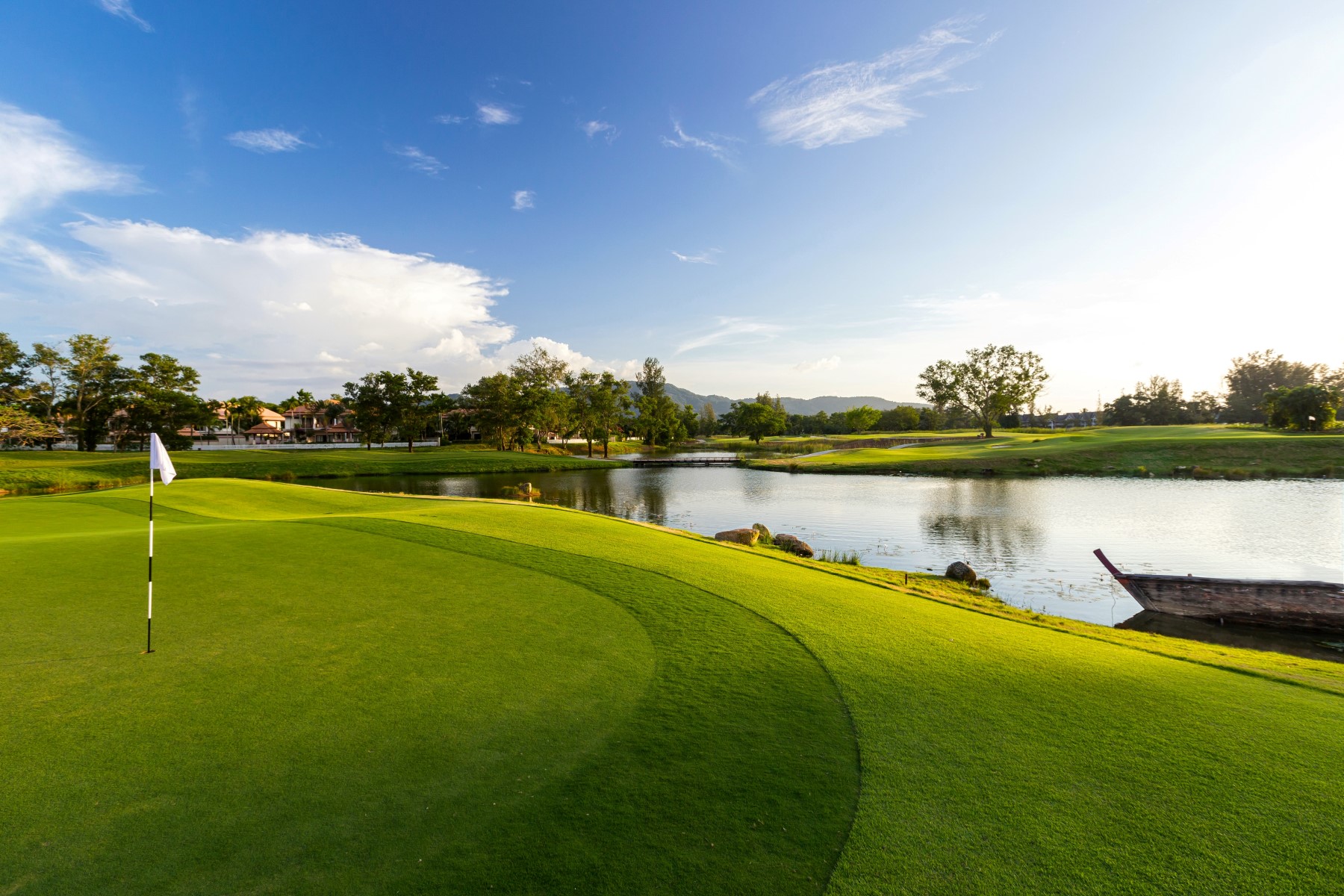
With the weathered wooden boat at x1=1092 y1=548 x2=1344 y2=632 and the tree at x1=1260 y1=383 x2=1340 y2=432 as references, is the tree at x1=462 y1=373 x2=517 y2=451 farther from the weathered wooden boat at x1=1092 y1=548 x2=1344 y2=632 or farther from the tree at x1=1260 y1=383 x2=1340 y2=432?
the tree at x1=1260 y1=383 x2=1340 y2=432

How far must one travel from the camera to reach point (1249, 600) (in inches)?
439

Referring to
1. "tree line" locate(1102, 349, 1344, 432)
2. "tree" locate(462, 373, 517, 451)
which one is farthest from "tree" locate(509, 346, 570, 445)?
"tree line" locate(1102, 349, 1344, 432)

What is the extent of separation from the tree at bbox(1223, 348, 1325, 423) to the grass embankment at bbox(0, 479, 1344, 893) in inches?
4222

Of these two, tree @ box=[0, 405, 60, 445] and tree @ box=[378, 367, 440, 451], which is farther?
Answer: tree @ box=[378, 367, 440, 451]

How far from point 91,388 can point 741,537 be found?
7141 cm

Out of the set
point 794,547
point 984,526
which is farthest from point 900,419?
point 794,547

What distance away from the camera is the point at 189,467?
4319 centimetres

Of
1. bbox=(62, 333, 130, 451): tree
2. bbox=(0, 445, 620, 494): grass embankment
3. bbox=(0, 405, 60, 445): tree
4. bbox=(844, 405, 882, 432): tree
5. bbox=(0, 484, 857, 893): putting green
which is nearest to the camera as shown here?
bbox=(0, 484, 857, 893): putting green

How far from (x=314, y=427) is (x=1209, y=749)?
11569 centimetres

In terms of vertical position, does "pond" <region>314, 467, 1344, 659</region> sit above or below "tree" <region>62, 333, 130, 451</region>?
below

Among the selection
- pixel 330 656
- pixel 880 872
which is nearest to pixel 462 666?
pixel 330 656

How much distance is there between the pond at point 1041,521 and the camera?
1555 cm

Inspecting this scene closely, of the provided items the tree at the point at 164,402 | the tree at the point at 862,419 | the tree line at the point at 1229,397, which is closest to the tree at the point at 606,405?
the tree at the point at 164,402

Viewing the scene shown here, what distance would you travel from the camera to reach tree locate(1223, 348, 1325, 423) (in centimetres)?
8175
